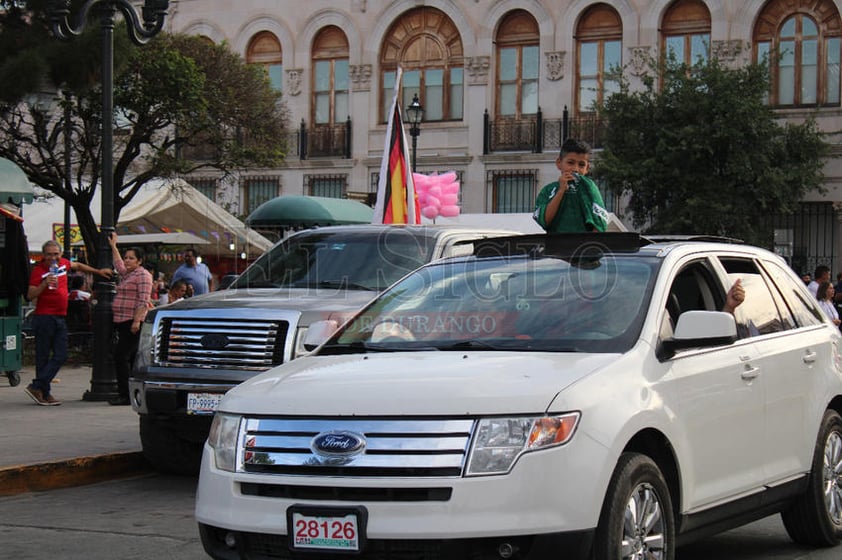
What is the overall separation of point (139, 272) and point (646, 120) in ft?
76.9

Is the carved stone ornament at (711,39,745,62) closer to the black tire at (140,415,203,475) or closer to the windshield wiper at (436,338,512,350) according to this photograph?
the black tire at (140,415,203,475)

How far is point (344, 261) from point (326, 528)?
608 cm

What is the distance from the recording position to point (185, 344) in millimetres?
10086

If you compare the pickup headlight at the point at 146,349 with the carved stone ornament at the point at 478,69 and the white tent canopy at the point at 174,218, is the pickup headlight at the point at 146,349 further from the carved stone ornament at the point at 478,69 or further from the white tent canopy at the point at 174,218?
the carved stone ornament at the point at 478,69

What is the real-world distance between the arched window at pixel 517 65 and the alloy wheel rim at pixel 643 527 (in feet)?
117

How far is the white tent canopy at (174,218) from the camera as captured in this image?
29.8 m

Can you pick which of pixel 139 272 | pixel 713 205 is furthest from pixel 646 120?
pixel 139 272

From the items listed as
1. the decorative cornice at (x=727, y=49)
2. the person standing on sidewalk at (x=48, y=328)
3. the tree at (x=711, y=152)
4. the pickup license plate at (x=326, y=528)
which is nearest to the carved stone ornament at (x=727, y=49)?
the decorative cornice at (x=727, y=49)

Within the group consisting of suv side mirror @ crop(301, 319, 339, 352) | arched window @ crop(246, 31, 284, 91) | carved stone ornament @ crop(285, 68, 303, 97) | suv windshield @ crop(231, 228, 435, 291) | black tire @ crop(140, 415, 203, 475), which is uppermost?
arched window @ crop(246, 31, 284, 91)

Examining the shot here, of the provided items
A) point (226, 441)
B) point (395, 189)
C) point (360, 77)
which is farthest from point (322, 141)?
point (226, 441)

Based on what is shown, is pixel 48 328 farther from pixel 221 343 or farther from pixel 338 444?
pixel 338 444

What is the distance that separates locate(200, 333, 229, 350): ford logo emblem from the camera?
9.89 metres

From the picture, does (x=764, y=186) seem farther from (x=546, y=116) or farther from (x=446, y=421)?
(x=446, y=421)

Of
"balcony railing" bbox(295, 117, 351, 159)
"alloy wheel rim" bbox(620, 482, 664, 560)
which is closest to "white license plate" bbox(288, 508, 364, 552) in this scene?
"alloy wheel rim" bbox(620, 482, 664, 560)
